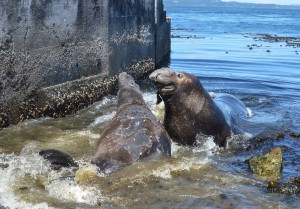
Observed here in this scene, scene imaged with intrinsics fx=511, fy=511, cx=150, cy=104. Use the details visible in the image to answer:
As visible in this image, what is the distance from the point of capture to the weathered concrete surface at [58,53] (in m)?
7.87

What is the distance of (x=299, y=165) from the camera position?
711cm

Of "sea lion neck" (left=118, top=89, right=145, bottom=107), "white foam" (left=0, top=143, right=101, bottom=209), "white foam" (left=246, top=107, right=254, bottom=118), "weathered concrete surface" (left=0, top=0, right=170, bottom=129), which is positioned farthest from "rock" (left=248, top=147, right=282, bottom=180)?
"white foam" (left=246, top=107, right=254, bottom=118)

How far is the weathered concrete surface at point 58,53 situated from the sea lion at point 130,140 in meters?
1.87

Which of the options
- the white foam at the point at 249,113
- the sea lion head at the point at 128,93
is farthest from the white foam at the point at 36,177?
the white foam at the point at 249,113

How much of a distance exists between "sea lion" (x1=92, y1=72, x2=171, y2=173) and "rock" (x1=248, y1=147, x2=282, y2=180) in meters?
1.14

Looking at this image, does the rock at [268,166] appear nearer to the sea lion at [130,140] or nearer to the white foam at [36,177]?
the sea lion at [130,140]

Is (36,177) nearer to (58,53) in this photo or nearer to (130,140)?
(130,140)

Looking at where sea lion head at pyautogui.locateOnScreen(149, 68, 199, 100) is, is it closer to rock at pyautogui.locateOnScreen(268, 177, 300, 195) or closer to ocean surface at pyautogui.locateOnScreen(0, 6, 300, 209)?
ocean surface at pyautogui.locateOnScreen(0, 6, 300, 209)

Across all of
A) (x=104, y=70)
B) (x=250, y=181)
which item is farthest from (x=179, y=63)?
(x=250, y=181)

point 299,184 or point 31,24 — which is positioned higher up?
point 31,24

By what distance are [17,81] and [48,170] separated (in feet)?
8.32

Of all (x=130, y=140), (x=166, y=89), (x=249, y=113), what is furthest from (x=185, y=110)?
(x=249, y=113)

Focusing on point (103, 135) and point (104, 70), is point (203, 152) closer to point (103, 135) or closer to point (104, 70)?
point (103, 135)

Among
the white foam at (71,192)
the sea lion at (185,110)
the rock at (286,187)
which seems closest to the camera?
the white foam at (71,192)
